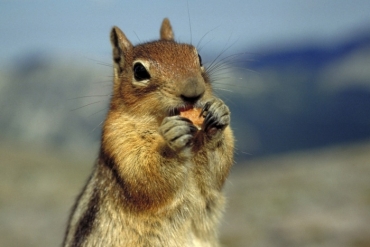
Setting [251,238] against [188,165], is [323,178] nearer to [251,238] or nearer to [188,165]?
[251,238]

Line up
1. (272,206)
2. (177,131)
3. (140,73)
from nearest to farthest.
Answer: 1. (177,131)
2. (140,73)
3. (272,206)

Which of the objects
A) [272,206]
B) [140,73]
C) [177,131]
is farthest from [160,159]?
[272,206]

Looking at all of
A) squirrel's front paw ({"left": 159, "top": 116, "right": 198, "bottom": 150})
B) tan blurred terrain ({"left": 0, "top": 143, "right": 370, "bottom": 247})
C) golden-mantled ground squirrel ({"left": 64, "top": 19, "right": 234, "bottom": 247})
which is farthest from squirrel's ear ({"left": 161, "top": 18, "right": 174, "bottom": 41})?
tan blurred terrain ({"left": 0, "top": 143, "right": 370, "bottom": 247})

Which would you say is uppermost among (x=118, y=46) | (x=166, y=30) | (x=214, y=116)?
(x=118, y=46)

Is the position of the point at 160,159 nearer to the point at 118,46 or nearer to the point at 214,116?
the point at 214,116

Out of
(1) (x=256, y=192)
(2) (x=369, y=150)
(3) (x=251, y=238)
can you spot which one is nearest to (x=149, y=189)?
(3) (x=251, y=238)

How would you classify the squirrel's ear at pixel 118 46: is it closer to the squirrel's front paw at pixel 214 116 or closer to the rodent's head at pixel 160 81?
the rodent's head at pixel 160 81

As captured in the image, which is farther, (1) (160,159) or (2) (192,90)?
(1) (160,159)
